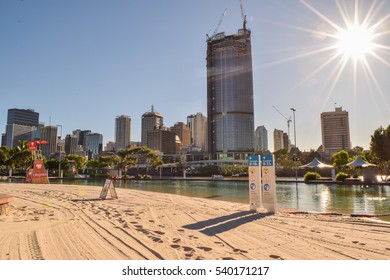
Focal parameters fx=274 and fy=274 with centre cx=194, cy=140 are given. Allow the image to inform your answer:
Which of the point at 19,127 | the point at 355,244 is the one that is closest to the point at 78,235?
the point at 355,244

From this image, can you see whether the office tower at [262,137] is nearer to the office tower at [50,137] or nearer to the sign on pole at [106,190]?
the office tower at [50,137]

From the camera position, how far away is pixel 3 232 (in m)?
5.76

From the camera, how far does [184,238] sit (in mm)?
5641

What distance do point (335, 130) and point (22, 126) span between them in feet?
522

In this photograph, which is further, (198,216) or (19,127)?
(19,127)

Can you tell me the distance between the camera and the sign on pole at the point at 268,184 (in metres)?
9.88

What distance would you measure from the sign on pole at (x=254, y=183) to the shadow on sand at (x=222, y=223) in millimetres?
1109

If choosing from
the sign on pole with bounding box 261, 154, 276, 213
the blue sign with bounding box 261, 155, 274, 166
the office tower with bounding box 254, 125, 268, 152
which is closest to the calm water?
the sign on pole with bounding box 261, 154, 276, 213

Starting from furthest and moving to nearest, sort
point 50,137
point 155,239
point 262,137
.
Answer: point 262,137 → point 50,137 → point 155,239

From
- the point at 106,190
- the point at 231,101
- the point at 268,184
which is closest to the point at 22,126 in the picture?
the point at 231,101

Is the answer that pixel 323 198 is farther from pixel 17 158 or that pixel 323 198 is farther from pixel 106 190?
pixel 17 158
